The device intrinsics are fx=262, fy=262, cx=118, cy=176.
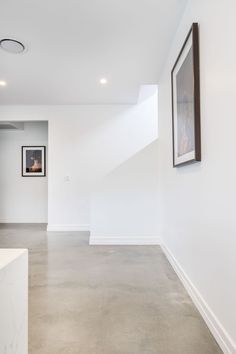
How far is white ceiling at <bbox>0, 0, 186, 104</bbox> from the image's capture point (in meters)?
2.33

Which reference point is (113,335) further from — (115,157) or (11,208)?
(11,208)

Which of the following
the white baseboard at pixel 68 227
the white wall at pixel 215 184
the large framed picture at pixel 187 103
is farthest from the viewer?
the white baseboard at pixel 68 227

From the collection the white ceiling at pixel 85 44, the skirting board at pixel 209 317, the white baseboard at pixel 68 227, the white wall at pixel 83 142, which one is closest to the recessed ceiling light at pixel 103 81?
the white ceiling at pixel 85 44

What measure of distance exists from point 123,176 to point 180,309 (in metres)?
2.38

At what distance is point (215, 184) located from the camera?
1.62m

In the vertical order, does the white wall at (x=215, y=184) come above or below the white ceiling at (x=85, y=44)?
below

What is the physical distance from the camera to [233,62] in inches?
54.2

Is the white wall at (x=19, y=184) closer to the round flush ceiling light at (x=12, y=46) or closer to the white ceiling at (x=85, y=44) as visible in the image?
the white ceiling at (x=85, y=44)

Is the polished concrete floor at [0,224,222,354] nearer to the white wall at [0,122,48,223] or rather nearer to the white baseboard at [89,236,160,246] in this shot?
the white baseboard at [89,236,160,246]

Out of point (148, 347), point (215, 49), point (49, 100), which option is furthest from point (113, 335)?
point (49, 100)

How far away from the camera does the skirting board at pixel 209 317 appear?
1441 millimetres

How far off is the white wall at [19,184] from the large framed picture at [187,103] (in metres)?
4.03

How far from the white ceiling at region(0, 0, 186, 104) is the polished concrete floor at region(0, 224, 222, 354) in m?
2.50

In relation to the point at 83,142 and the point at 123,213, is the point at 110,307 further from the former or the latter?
the point at 83,142
